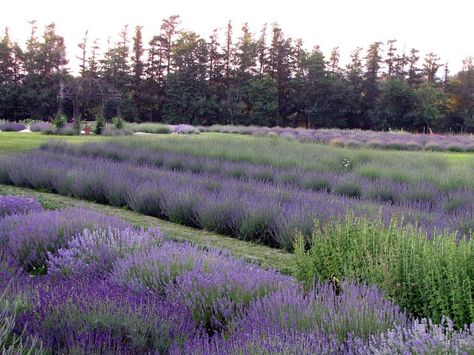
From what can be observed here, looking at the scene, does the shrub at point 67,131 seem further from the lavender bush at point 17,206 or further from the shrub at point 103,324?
the shrub at point 103,324

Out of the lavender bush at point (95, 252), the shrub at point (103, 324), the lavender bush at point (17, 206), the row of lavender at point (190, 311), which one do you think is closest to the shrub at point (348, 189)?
the lavender bush at point (17, 206)

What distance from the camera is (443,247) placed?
→ 11.8 feet

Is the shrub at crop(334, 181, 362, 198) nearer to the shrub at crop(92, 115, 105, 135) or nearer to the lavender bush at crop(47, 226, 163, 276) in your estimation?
the lavender bush at crop(47, 226, 163, 276)

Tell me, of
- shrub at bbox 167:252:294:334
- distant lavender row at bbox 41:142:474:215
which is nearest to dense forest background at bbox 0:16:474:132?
distant lavender row at bbox 41:142:474:215

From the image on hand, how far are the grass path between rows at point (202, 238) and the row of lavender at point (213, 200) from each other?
7.3 inches

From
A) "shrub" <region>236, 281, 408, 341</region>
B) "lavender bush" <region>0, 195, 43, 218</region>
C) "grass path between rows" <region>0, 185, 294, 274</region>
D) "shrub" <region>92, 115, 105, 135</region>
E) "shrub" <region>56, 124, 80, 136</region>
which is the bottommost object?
"grass path between rows" <region>0, 185, 294, 274</region>

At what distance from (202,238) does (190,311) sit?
307 centimetres

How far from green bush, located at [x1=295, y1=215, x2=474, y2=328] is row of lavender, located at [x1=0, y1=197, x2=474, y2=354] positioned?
132 mm

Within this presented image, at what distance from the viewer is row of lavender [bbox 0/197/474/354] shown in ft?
7.86

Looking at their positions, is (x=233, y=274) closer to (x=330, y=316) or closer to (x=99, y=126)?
(x=330, y=316)

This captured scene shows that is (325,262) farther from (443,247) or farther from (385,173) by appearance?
(385,173)

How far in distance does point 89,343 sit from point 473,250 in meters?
2.46

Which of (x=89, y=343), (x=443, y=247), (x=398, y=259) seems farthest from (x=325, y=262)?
(x=89, y=343)

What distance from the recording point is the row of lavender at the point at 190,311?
2395 mm
